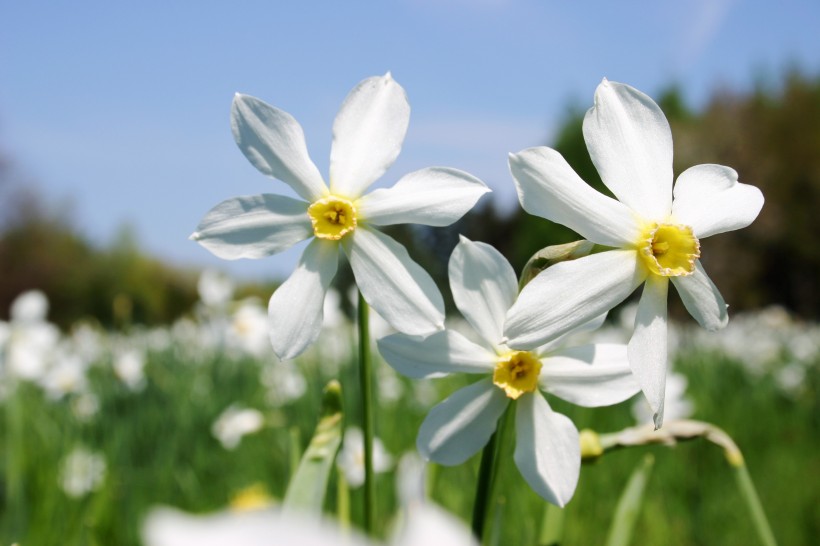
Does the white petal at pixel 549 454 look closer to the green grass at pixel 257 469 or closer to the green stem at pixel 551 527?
the green stem at pixel 551 527

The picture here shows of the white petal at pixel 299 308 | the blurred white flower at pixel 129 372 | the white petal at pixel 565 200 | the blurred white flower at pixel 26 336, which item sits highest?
the white petal at pixel 565 200

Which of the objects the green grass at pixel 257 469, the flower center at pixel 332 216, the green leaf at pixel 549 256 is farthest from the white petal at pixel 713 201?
the green grass at pixel 257 469

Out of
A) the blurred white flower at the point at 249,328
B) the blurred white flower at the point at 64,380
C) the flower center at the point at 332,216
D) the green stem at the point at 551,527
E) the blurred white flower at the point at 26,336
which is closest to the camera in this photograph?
the flower center at the point at 332,216

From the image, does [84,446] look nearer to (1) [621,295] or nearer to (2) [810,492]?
(1) [621,295]

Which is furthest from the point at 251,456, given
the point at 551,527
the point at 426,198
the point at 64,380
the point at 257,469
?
the point at 426,198

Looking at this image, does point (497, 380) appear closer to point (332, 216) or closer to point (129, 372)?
point (332, 216)

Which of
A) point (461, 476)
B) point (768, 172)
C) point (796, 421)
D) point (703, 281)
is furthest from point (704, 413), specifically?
point (768, 172)
